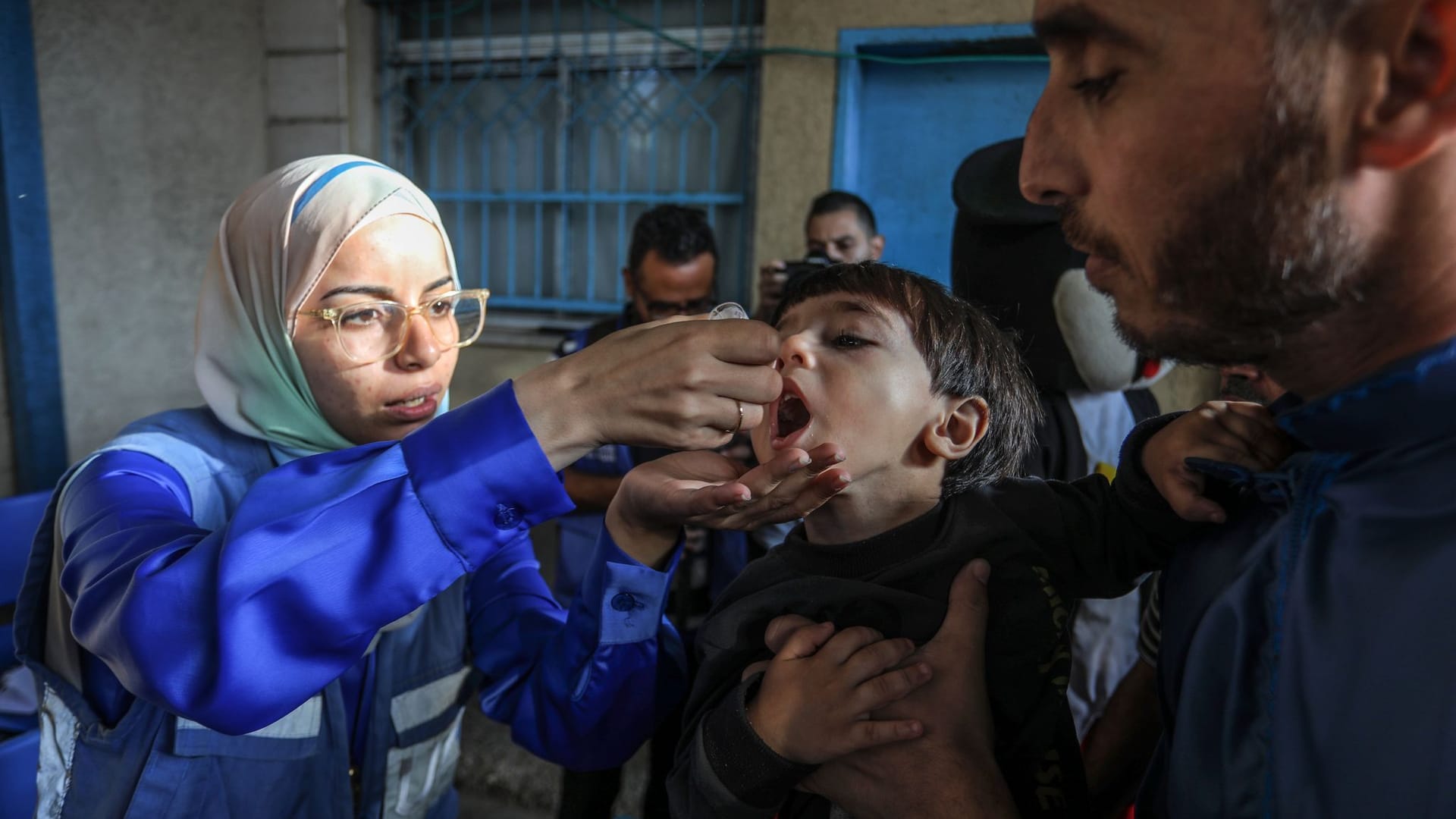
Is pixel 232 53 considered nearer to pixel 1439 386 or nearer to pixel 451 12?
pixel 451 12

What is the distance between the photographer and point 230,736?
1421mm

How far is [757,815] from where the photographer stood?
4.21 feet

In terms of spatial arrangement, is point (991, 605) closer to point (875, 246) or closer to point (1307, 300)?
point (1307, 300)

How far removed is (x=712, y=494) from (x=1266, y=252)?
0.71 m

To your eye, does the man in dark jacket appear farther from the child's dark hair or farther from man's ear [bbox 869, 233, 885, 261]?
man's ear [bbox 869, 233, 885, 261]

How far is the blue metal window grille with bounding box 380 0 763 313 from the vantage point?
16.3 ft

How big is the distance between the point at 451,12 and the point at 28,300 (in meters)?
2.87

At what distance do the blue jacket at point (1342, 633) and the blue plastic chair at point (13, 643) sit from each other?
2.30 meters

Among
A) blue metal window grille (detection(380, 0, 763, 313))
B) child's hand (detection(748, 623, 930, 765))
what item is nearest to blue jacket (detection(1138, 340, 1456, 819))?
child's hand (detection(748, 623, 930, 765))

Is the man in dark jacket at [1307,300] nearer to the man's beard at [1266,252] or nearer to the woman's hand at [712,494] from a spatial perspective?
the man's beard at [1266,252]

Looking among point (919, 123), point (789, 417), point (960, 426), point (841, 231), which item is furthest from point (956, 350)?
point (919, 123)

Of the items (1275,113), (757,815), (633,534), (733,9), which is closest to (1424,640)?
(1275,113)

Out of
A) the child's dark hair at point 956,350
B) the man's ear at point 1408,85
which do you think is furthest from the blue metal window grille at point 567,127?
the man's ear at point 1408,85

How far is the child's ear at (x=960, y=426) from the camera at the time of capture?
1532 millimetres
